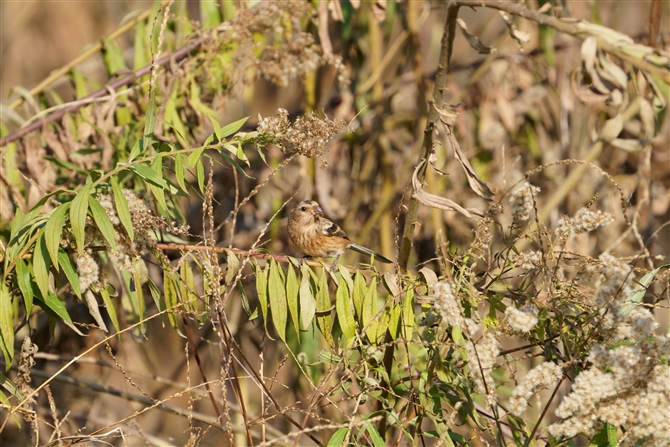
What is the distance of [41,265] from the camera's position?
2307mm

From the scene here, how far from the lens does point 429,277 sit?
2350mm

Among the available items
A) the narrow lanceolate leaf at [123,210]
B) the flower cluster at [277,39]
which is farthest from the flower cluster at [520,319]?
the flower cluster at [277,39]

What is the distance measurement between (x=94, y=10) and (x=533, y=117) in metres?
5.67

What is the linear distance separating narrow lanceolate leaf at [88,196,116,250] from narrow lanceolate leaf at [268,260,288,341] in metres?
0.55

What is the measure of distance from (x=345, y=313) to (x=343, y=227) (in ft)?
10.1

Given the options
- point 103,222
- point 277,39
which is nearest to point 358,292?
point 103,222

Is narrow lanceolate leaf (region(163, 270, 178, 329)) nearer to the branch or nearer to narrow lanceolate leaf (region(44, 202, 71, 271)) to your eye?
narrow lanceolate leaf (region(44, 202, 71, 271))

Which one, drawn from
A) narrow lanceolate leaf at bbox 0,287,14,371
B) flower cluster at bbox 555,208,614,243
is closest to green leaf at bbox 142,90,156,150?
narrow lanceolate leaf at bbox 0,287,14,371

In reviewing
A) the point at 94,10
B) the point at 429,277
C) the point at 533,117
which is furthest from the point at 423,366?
the point at 94,10

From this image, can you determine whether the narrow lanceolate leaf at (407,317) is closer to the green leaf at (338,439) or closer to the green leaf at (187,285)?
the green leaf at (338,439)

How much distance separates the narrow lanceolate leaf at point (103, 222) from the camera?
7.20 feet

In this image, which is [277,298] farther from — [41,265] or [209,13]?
[209,13]

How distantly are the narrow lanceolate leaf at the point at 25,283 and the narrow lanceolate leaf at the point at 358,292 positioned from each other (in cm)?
111

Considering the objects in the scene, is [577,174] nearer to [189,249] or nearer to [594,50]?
[594,50]
